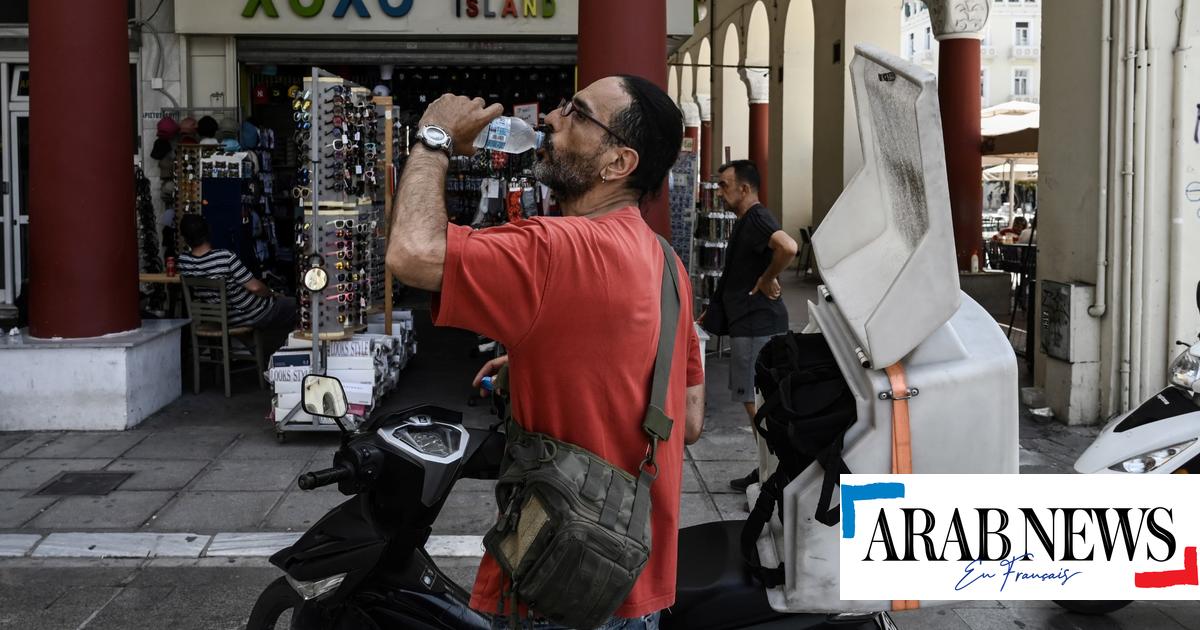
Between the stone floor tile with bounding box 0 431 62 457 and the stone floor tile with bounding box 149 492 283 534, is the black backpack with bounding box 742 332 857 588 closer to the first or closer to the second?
the stone floor tile with bounding box 149 492 283 534

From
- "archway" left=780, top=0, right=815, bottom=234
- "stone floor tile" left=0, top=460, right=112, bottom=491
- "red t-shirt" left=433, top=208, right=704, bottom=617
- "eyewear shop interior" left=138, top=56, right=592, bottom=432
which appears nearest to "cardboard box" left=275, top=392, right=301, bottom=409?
"eyewear shop interior" left=138, top=56, right=592, bottom=432

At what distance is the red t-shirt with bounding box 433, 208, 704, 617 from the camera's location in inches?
73.5

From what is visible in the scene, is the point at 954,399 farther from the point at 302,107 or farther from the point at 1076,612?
the point at 302,107

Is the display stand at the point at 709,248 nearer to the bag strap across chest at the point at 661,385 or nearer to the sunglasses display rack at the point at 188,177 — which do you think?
the sunglasses display rack at the point at 188,177

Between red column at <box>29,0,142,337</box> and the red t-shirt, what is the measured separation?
238 inches

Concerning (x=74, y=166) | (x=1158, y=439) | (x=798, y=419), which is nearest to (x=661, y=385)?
(x=798, y=419)

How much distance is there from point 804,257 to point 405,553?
17.6 meters

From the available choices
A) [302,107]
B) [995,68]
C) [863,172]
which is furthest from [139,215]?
[995,68]

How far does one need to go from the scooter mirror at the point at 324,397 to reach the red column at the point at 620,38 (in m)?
4.84

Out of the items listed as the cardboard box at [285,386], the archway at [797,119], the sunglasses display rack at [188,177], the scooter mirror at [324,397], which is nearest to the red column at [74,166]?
the cardboard box at [285,386]

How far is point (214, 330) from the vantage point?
8.12m

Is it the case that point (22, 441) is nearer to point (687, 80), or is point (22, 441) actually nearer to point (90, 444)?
point (90, 444)

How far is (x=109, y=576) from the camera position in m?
4.61

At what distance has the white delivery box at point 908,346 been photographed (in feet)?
7.35
